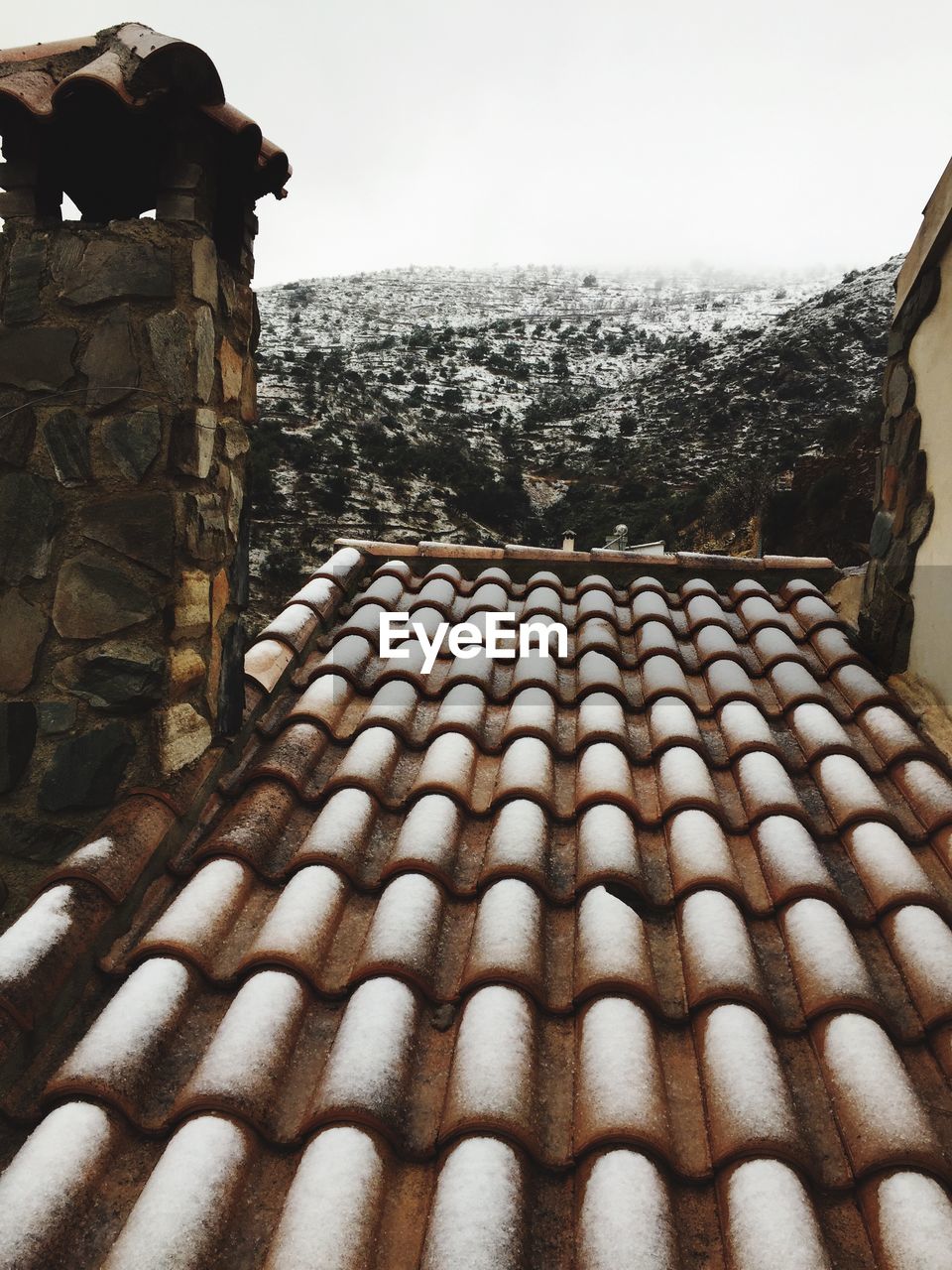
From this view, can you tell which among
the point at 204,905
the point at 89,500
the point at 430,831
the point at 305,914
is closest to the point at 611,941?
the point at 430,831

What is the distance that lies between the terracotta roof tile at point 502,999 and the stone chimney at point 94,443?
0.78 ft

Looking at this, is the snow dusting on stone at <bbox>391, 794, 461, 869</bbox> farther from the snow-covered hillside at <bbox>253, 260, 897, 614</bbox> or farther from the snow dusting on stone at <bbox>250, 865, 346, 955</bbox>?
the snow-covered hillside at <bbox>253, 260, 897, 614</bbox>

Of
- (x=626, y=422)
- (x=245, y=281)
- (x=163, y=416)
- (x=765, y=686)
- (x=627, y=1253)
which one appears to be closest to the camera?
(x=627, y=1253)

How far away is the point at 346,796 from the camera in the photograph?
86.6 inches

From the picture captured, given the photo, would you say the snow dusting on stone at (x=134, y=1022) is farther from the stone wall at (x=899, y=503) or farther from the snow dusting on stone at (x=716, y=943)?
the stone wall at (x=899, y=503)

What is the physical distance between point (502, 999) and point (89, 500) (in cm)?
157

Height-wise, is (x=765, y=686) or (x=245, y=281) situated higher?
(x=245, y=281)

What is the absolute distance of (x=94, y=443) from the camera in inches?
82.7

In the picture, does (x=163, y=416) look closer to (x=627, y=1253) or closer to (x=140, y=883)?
(x=140, y=883)

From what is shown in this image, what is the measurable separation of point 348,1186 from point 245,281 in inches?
92.1

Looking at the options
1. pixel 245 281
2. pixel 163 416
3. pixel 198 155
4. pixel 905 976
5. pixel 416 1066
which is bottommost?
pixel 416 1066

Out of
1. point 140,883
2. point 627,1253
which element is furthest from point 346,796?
point 627,1253

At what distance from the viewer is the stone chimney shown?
207 cm

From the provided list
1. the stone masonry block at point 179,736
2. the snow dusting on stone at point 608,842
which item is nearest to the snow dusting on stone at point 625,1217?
the snow dusting on stone at point 608,842
